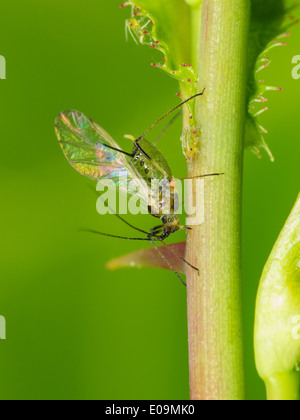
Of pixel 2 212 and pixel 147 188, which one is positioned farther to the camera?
pixel 2 212

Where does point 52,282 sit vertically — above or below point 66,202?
below

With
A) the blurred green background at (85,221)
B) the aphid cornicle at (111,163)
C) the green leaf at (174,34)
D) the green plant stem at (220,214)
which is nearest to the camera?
the green plant stem at (220,214)

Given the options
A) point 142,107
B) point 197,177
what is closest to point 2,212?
point 142,107

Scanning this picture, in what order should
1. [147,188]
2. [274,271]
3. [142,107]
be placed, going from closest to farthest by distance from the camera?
[274,271]
[147,188]
[142,107]

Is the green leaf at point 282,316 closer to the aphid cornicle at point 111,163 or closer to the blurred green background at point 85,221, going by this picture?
the aphid cornicle at point 111,163

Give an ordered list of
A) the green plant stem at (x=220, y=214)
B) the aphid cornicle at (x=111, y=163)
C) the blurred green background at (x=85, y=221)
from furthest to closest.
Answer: the blurred green background at (x=85, y=221) → the aphid cornicle at (x=111, y=163) → the green plant stem at (x=220, y=214)

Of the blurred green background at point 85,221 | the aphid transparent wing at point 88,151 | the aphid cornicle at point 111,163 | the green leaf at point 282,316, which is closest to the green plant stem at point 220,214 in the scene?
the green leaf at point 282,316

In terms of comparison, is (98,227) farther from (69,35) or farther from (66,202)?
(69,35)
